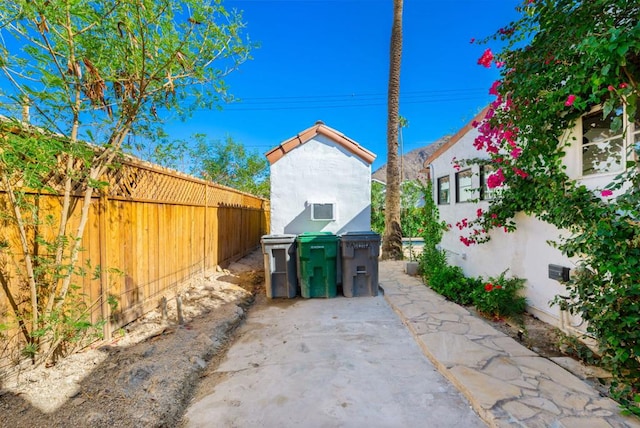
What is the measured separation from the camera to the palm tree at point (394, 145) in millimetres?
9406

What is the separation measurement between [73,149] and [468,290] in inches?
250

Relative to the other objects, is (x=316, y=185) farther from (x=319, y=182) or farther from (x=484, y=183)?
(x=484, y=183)

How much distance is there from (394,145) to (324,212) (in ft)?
13.1

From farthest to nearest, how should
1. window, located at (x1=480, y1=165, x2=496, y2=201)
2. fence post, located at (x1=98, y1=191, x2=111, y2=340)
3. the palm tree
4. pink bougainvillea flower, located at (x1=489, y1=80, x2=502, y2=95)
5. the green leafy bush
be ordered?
1. the palm tree
2. window, located at (x1=480, y1=165, x2=496, y2=201)
3. the green leafy bush
4. pink bougainvillea flower, located at (x1=489, y1=80, x2=502, y2=95)
5. fence post, located at (x1=98, y1=191, x2=111, y2=340)

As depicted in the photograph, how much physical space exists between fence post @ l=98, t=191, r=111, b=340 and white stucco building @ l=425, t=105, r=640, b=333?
17.0 ft

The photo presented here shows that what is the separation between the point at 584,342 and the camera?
346 cm

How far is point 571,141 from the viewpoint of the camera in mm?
3814

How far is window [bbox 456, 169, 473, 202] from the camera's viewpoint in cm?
663

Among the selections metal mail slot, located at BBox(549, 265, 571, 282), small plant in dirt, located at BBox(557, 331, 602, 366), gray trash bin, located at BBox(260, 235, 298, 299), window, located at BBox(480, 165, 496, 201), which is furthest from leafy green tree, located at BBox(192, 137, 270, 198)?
small plant in dirt, located at BBox(557, 331, 602, 366)

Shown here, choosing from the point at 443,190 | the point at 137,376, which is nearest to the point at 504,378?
the point at 137,376

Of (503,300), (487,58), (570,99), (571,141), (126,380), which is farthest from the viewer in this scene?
(503,300)

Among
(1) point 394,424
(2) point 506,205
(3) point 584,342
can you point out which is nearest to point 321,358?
(1) point 394,424

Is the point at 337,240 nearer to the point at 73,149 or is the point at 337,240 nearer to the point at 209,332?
the point at 209,332

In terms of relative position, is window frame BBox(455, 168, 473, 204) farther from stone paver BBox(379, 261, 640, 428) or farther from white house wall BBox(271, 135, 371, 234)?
stone paver BBox(379, 261, 640, 428)
